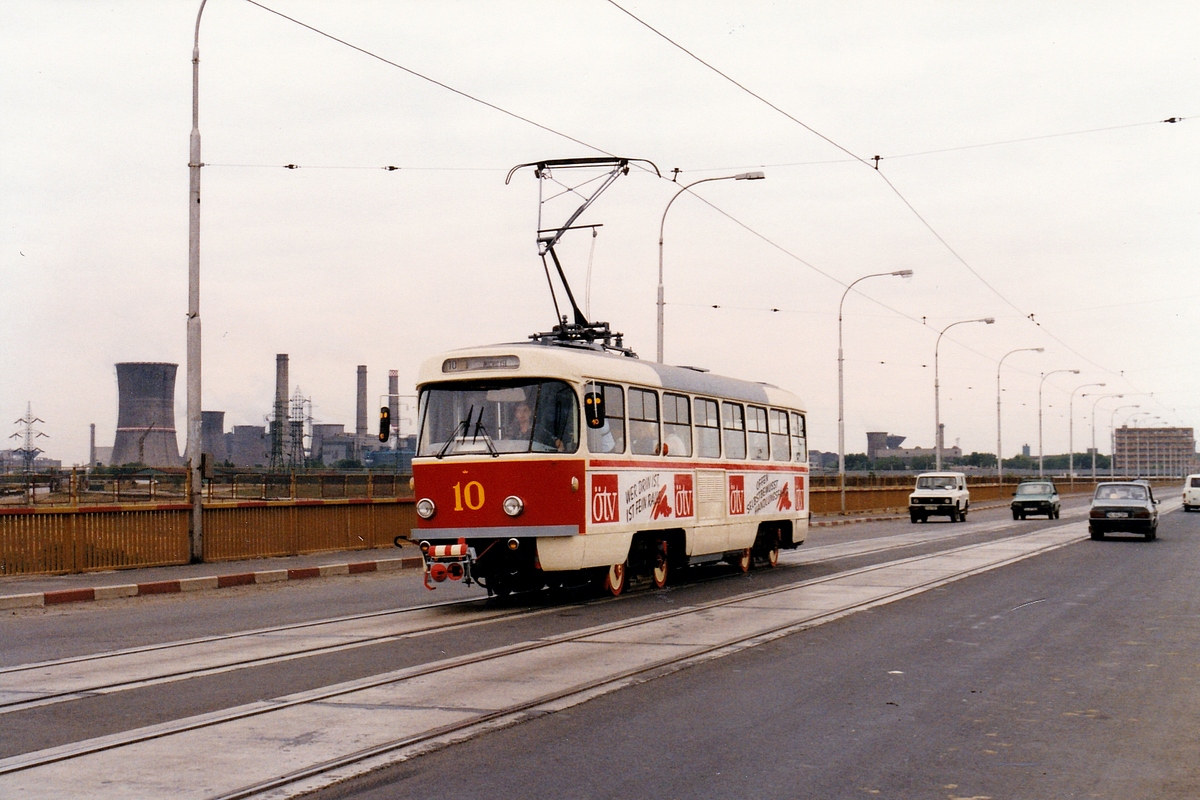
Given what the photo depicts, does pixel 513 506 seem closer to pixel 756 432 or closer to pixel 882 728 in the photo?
pixel 882 728

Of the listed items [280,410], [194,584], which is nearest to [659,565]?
[194,584]

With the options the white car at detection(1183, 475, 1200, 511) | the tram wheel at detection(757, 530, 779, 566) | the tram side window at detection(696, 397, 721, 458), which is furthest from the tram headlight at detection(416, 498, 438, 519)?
the white car at detection(1183, 475, 1200, 511)

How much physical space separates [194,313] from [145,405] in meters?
125

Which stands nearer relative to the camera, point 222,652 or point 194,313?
point 222,652

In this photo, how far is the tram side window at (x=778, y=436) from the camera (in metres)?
21.7

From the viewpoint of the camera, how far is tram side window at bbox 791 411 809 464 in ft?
75.0

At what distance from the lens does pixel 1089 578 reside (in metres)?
19.3

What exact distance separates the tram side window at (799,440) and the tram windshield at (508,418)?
893 centimetres

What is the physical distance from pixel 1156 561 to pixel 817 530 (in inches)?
593

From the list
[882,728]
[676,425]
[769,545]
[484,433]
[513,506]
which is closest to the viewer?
[882,728]

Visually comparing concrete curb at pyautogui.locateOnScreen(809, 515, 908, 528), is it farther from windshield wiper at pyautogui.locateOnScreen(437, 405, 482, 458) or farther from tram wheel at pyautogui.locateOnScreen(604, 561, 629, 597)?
windshield wiper at pyautogui.locateOnScreen(437, 405, 482, 458)

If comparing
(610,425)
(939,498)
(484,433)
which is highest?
(610,425)

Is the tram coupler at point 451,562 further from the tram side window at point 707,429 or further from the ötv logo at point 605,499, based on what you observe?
the tram side window at point 707,429

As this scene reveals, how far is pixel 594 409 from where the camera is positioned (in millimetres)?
14422
